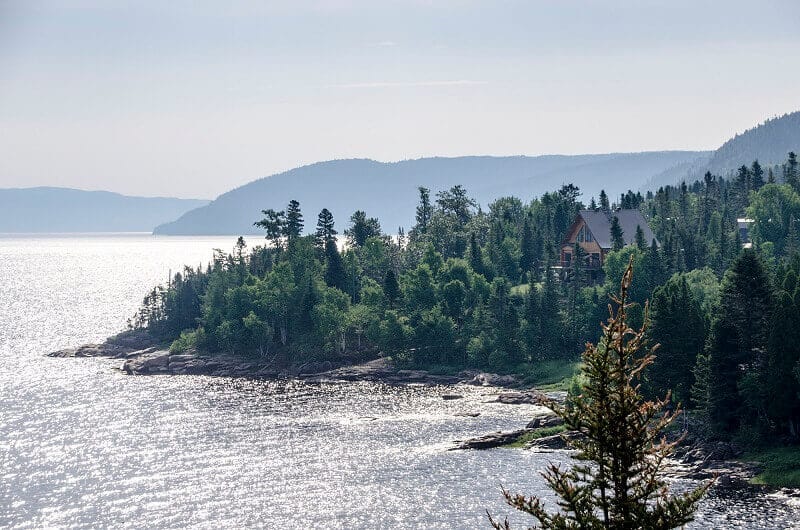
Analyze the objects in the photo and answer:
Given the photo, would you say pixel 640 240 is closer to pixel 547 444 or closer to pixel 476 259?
pixel 476 259

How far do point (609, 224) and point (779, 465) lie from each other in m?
86.6

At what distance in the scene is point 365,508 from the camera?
7556 cm

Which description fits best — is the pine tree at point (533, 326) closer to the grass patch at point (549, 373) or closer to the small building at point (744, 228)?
the grass patch at point (549, 373)

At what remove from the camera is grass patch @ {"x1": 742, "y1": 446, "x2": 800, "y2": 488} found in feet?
247

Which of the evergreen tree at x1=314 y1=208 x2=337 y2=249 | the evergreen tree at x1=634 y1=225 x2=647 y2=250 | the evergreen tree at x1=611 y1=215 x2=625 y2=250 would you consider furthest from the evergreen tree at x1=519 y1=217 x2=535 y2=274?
the evergreen tree at x1=314 y1=208 x2=337 y2=249

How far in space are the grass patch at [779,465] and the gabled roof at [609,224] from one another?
255 ft

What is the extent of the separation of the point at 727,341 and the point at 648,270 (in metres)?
54.3

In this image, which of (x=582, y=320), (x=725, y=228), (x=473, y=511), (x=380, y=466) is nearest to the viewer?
(x=473, y=511)

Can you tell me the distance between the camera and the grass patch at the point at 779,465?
75438 mm

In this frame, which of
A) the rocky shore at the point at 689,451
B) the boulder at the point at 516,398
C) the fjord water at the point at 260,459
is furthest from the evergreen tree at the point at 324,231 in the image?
the rocky shore at the point at 689,451

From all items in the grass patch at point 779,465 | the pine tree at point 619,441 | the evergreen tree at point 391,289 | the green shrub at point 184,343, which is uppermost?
the pine tree at point 619,441

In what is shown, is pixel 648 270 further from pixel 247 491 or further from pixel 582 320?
pixel 247 491

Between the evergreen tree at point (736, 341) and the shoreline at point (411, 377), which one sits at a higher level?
the evergreen tree at point (736, 341)

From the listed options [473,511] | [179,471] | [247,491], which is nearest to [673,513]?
[473,511]
